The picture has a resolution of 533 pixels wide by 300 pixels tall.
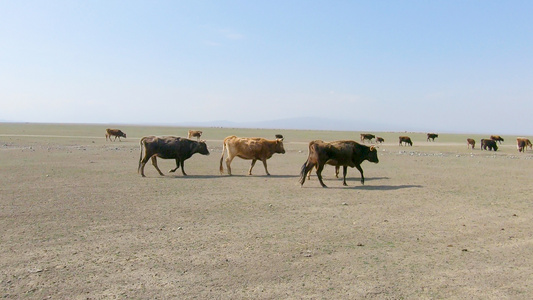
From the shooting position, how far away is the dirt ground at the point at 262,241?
17.5ft

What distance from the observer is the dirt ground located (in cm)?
534

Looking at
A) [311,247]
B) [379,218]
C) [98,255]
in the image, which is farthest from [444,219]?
[98,255]

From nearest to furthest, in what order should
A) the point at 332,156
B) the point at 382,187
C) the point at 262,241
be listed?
the point at 262,241, the point at 382,187, the point at 332,156

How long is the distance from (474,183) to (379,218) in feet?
23.9

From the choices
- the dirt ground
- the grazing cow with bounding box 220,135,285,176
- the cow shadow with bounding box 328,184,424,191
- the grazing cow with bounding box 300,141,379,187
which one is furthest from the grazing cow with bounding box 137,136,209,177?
the cow shadow with bounding box 328,184,424,191

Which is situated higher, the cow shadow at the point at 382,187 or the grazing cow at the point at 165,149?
the grazing cow at the point at 165,149

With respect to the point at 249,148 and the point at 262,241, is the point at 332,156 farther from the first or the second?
the point at 262,241

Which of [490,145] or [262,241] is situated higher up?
[490,145]

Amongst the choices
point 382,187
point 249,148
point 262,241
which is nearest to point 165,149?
point 249,148

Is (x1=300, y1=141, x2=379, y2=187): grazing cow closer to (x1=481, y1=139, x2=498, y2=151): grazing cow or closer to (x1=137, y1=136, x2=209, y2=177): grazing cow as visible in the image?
(x1=137, y1=136, x2=209, y2=177): grazing cow

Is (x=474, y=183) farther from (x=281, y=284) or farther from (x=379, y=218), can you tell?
(x=281, y=284)

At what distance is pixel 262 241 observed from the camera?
732 cm

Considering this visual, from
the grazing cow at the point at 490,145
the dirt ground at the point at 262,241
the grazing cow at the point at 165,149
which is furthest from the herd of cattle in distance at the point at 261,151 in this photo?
the grazing cow at the point at 490,145

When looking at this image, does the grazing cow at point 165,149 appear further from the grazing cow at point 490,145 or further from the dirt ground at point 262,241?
the grazing cow at point 490,145
